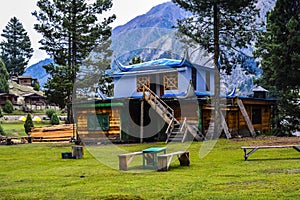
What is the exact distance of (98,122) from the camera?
1236 inches

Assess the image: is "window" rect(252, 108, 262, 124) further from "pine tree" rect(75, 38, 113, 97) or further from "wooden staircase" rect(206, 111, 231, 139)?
"pine tree" rect(75, 38, 113, 97)

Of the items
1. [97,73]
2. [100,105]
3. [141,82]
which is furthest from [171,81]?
[97,73]

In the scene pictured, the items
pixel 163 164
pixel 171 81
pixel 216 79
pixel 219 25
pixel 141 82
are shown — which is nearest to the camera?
pixel 163 164

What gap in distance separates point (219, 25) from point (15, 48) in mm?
87983

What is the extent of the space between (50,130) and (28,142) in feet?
6.38

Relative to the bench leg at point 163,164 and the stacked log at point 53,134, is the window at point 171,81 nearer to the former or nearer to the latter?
the stacked log at point 53,134

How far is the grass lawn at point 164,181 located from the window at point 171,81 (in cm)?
1717

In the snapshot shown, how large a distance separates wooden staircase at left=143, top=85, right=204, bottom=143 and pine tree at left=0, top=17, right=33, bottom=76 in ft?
283

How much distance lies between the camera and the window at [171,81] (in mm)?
32562

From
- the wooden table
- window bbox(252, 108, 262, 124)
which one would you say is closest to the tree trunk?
window bbox(252, 108, 262, 124)

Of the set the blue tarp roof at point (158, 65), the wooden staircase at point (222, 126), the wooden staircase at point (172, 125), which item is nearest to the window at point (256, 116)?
the wooden staircase at point (222, 126)

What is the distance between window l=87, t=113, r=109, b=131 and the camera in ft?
102

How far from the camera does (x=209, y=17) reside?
31297mm

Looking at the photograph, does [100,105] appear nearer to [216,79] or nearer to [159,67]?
[159,67]
